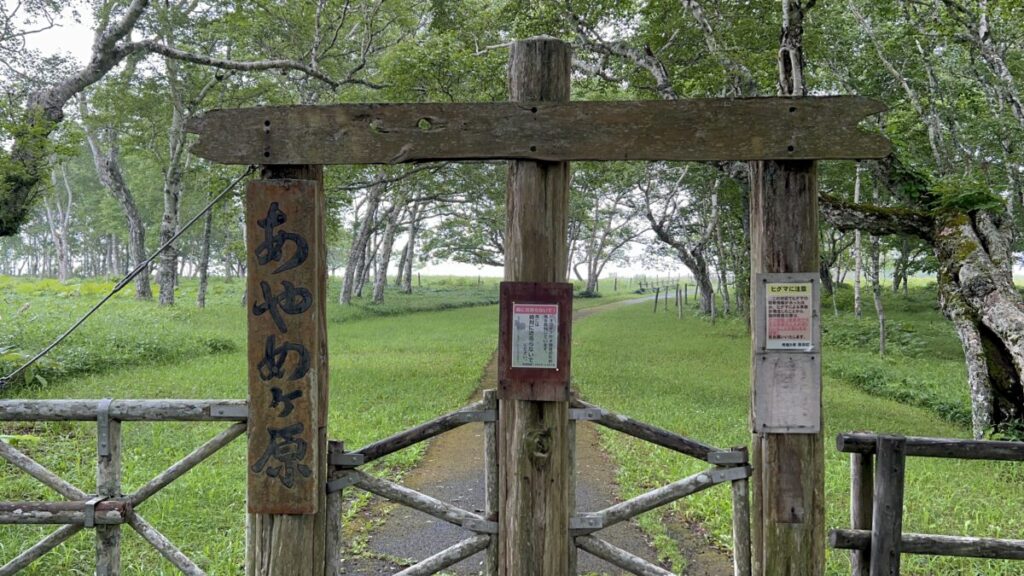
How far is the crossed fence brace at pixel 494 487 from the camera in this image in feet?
11.0

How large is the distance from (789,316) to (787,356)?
21 centimetres

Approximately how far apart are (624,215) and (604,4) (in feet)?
88.2

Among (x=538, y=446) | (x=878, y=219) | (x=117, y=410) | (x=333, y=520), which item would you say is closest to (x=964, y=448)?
(x=538, y=446)

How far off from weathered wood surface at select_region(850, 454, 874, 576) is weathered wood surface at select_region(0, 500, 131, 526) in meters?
3.96

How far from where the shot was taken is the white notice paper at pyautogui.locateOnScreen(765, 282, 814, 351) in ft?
10.1

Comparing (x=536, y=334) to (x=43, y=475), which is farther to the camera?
(x=43, y=475)

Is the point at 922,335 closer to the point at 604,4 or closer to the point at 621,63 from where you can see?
the point at 621,63

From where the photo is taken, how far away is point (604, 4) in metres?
10.1

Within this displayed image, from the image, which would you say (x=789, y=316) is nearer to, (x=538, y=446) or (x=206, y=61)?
(x=538, y=446)

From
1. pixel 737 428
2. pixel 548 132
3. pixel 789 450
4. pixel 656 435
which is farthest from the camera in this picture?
pixel 737 428

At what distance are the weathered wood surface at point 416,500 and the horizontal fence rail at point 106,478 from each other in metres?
0.72

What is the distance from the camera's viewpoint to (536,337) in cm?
311

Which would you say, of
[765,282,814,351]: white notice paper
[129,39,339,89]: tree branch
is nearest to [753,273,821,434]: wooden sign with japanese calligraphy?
[765,282,814,351]: white notice paper

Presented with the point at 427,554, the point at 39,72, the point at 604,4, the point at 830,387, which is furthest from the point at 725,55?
the point at 39,72
